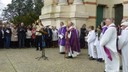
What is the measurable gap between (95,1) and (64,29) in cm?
701

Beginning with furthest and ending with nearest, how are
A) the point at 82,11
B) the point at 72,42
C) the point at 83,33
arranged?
the point at 82,11 → the point at 83,33 → the point at 72,42

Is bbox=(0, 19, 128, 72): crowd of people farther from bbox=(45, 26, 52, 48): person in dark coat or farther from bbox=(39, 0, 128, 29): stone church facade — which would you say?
bbox=(39, 0, 128, 29): stone church facade

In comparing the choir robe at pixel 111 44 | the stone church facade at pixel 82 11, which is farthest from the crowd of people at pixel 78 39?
the stone church facade at pixel 82 11

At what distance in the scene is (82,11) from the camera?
894 inches

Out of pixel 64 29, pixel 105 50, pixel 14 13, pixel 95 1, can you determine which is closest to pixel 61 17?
pixel 95 1

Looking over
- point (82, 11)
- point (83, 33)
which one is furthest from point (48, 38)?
point (82, 11)

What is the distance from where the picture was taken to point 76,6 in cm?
2264

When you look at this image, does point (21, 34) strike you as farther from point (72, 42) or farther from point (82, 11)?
point (72, 42)

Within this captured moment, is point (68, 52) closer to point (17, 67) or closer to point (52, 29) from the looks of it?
point (17, 67)

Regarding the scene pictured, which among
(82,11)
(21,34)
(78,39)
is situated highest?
(82,11)

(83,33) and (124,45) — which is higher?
(83,33)

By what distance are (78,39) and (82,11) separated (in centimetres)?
616

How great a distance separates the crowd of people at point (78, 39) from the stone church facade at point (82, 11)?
1.38m

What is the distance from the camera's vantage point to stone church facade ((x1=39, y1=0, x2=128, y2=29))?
2253 centimetres
